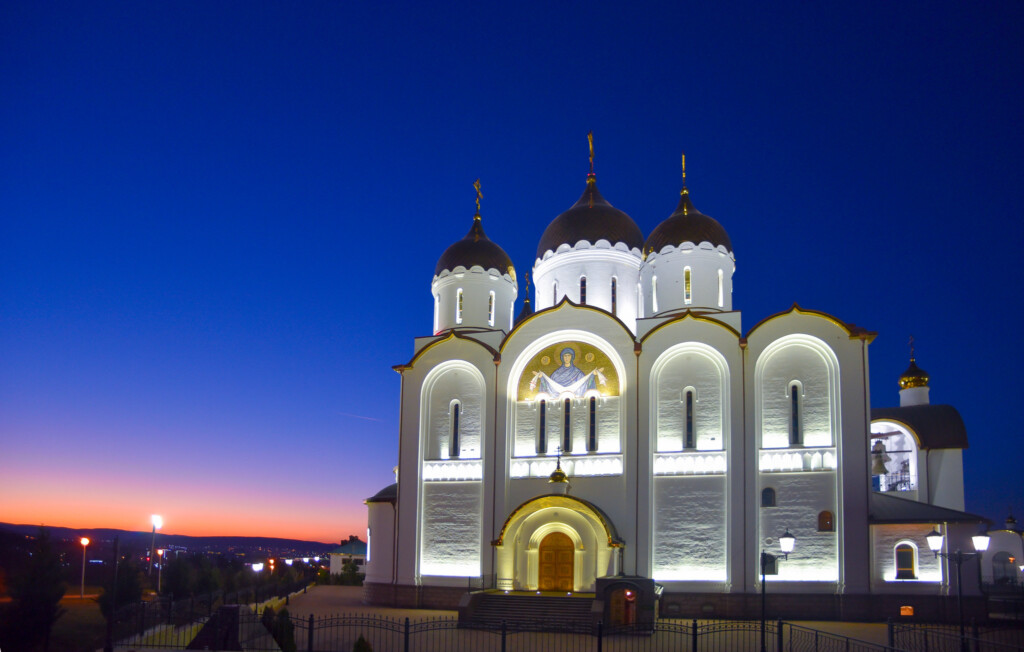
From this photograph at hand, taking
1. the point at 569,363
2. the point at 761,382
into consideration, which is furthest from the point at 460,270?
the point at 761,382

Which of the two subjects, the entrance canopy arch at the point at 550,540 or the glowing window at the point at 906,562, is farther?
the entrance canopy arch at the point at 550,540

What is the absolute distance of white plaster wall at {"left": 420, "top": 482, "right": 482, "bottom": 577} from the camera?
1042 inches

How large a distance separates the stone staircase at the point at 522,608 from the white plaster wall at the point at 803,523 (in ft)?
16.3

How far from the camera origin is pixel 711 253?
28.6 m

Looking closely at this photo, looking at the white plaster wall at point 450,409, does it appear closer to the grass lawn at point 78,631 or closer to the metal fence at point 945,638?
the grass lawn at point 78,631

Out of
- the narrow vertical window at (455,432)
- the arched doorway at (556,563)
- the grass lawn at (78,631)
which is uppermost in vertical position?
the narrow vertical window at (455,432)

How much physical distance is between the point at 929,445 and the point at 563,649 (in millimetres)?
19997

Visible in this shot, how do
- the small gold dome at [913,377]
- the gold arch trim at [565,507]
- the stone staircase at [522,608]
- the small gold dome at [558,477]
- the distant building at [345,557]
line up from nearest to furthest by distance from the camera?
1. the stone staircase at [522,608]
2. the gold arch trim at [565,507]
3. the small gold dome at [558,477]
4. the small gold dome at [913,377]
5. the distant building at [345,557]

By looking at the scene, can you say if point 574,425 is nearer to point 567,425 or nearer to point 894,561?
point 567,425

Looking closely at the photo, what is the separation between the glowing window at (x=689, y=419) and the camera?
25.3 m

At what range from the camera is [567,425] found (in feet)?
87.1

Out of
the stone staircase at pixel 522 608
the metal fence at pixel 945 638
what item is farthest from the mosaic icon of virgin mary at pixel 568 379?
the metal fence at pixel 945 638

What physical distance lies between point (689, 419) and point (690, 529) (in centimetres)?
301

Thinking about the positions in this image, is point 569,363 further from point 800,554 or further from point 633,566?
point 800,554
